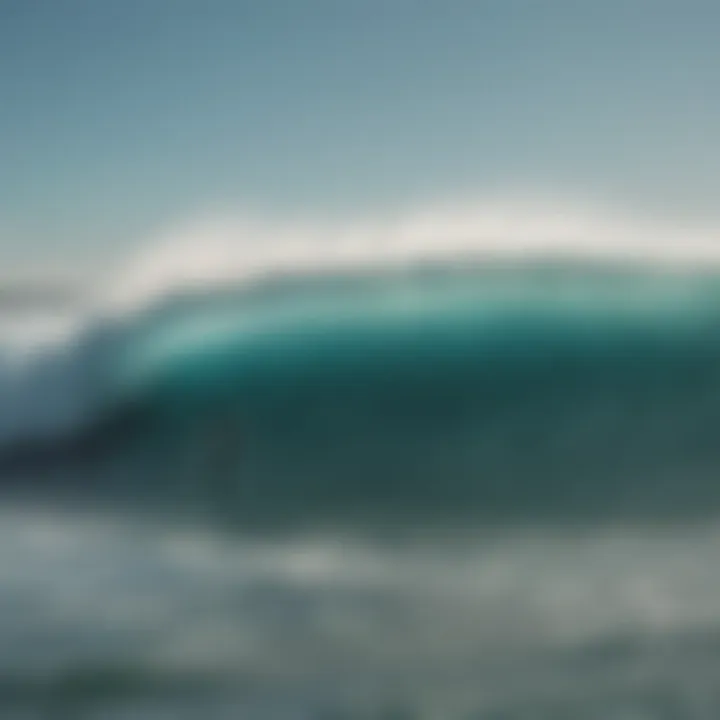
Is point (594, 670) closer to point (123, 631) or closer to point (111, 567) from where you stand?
point (123, 631)

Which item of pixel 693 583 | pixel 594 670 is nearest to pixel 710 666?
pixel 594 670

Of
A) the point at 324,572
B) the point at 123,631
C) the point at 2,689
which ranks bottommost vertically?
the point at 2,689

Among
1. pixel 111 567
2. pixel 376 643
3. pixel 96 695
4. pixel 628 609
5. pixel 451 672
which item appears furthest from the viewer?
pixel 111 567

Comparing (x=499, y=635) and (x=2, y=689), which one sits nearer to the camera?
(x=2, y=689)

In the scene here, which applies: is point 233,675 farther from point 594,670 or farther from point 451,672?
point 594,670

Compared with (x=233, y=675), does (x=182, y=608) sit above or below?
above

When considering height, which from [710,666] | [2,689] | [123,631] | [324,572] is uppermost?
[324,572]

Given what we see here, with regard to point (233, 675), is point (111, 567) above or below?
above

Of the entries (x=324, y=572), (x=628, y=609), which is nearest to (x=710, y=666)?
(x=628, y=609)

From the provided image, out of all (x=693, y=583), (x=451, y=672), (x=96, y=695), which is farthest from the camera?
(x=693, y=583)

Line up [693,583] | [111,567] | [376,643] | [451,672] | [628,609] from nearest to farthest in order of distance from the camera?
[451,672]
[376,643]
[628,609]
[693,583]
[111,567]
